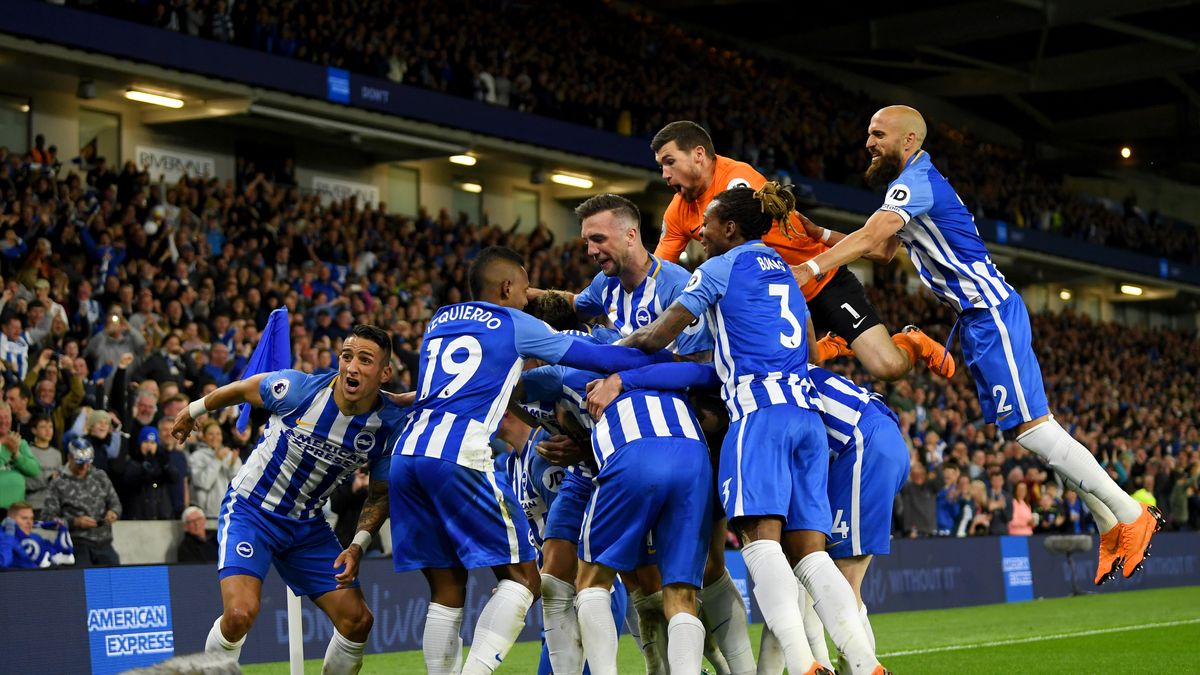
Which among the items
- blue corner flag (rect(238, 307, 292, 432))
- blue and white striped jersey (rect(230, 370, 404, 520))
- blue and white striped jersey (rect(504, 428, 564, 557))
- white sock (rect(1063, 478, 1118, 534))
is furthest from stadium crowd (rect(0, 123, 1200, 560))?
white sock (rect(1063, 478, 1118, 534))

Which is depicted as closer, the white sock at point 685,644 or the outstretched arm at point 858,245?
the white sock at point 685,644

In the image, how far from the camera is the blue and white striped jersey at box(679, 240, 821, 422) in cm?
687

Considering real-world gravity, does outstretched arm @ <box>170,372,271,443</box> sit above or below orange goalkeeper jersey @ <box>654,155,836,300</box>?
below

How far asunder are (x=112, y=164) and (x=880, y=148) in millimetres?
19383

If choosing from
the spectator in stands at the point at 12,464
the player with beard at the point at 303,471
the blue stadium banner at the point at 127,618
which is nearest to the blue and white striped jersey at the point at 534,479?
the player with beard at the point at 303,471

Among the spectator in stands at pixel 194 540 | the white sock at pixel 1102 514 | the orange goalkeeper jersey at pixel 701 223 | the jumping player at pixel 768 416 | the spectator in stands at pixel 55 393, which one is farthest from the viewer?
the spectator in stands at pixel 55 393

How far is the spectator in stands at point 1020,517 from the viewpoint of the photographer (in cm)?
2361

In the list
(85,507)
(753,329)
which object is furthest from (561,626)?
(85,507)

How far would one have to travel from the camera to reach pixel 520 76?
94.3ft

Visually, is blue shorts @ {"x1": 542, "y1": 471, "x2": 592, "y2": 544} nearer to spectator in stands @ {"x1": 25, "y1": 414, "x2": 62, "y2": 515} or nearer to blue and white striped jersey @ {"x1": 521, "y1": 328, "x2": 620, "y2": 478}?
blue and white striped jersey @ {"x1": 521, "y1": 328, "x2": 620, "y2": 478}

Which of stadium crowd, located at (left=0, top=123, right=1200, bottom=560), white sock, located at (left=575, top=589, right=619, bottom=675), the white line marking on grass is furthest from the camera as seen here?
stadium crowd, located at (left=0, top=123, right=1200, bottom=560)

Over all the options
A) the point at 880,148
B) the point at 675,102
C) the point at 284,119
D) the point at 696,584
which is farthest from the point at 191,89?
the point at 696,584

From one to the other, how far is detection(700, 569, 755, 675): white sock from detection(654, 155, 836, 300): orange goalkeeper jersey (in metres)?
2.00

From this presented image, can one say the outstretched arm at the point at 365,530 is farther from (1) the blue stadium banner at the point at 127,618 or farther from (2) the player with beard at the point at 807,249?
(1) the blue stadium banner at the point at 127,618
